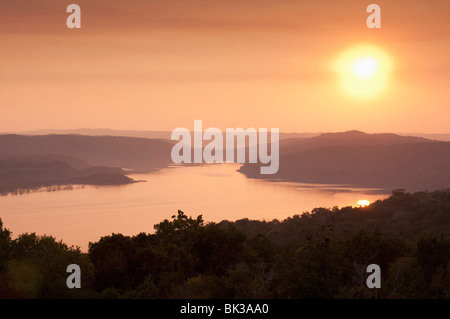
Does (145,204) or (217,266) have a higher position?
(145,204)

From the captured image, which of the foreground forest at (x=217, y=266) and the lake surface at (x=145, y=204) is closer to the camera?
the foreground forest at (x=217, y=266)

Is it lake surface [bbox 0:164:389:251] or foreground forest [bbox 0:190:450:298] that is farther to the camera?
lake surface [bbox 0:164:389:251]

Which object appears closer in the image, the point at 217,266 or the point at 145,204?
the point at 217,266
